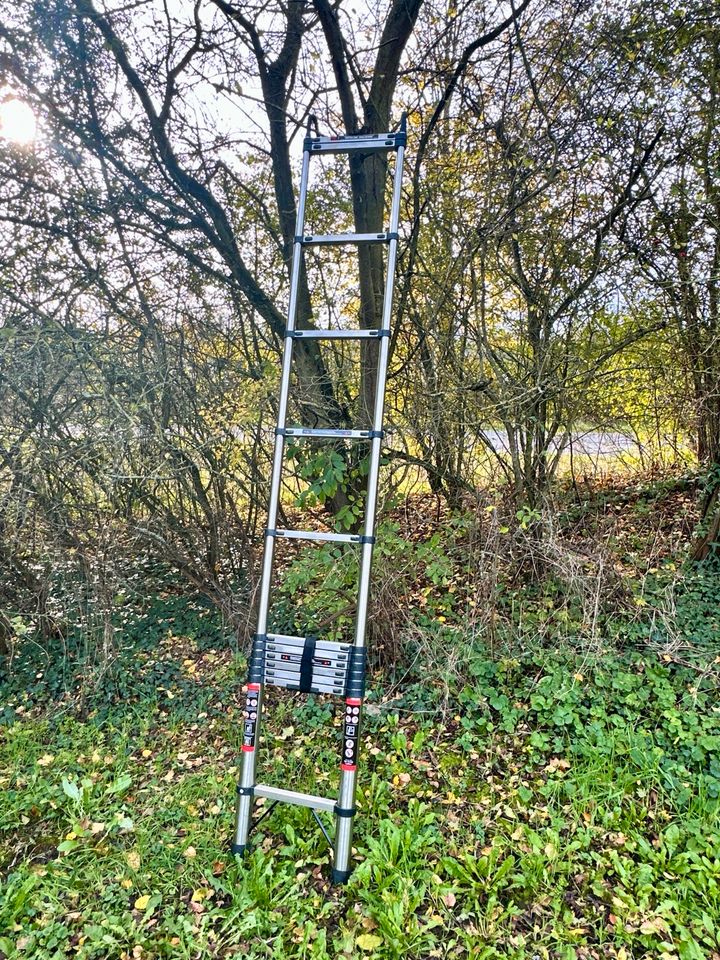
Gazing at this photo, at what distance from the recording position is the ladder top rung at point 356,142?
2.40 meters

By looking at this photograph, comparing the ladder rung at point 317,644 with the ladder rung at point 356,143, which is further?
the ladder rung at point 356,143

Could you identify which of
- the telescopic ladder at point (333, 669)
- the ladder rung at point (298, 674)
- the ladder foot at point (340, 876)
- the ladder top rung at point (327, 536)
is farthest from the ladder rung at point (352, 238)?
the ladder foot at point (340, 876)

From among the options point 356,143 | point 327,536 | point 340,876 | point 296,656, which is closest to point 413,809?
point 340,876

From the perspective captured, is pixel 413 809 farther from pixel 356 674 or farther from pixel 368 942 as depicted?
pixel 356 674

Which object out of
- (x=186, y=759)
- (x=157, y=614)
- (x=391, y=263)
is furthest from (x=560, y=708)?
(x=157, y=614)

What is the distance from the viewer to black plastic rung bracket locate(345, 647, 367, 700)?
2191 mm

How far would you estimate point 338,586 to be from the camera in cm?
323

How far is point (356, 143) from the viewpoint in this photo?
97.2 inches

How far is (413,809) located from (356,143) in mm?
3042

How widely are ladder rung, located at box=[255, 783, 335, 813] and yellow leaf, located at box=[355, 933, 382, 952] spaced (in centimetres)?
41

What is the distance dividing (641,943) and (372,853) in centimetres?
100

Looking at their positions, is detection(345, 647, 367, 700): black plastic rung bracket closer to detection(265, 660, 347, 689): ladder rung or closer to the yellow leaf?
detection(265, 660, 347, 689): ladder rung

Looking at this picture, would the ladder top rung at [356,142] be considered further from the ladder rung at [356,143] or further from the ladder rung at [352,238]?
the ladder rung at [352,238]

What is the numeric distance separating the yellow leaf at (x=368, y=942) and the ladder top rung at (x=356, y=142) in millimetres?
3167
